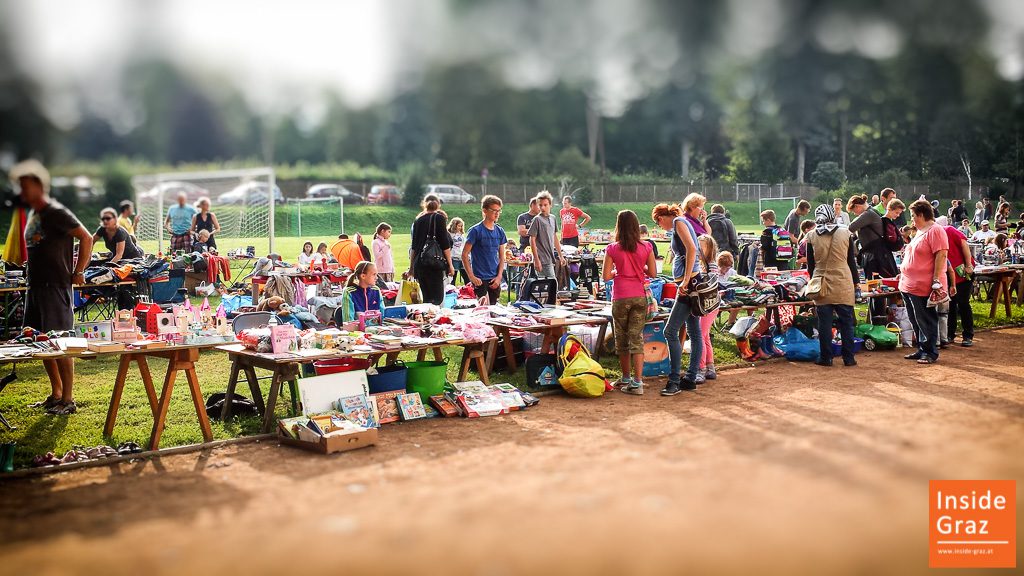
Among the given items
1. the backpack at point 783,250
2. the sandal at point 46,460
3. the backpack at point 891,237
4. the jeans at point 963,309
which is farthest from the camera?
the backpack at point 783,250

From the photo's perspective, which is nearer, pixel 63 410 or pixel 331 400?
pixel 331 400

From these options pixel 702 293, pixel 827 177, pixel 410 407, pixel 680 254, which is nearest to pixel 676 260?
pixel 680 254

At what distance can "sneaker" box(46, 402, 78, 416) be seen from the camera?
7.48 m

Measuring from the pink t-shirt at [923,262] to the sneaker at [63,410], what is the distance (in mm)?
8760

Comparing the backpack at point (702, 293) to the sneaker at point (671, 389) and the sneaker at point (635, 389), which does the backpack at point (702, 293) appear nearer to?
the sneaker at point (671, 389)

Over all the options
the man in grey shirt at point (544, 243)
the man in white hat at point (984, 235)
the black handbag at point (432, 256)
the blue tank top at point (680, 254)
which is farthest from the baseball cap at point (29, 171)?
the man in white hat at point (984, 235)

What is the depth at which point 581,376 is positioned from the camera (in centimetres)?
814

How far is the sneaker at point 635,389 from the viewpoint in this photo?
27.0 ft

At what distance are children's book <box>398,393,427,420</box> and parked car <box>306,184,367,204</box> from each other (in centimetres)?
316

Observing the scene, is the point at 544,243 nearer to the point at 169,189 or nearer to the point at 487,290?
the point at 487,290

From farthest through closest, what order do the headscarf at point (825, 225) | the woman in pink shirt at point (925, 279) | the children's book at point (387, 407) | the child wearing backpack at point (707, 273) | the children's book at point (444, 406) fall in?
the woman in pink shirt at point (925, 279), the headscarf at point (825, 225), the child wearing backpack at point (707, 273), the children's book at point (444, 406), the children's book at point (387, 407)

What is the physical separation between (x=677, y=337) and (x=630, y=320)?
535 mm

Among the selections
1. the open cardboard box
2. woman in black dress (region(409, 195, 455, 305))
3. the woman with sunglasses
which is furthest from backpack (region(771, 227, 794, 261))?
the woman with sunglasses

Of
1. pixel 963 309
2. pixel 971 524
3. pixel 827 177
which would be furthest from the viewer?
pixel 963 309
